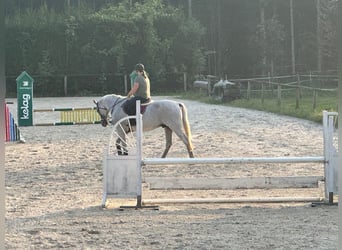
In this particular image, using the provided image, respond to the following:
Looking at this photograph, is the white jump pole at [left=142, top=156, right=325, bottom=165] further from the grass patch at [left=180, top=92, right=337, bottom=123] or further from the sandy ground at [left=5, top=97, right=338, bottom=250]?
the grass patch at [left=180, top=92, right=337, bottom=123]

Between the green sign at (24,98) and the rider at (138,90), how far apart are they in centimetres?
743

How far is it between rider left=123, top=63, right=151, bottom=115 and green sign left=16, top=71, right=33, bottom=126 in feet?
24.4

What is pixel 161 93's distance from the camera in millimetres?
37125

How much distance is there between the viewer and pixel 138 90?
8.98m

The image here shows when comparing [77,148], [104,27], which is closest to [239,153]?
[77,148]

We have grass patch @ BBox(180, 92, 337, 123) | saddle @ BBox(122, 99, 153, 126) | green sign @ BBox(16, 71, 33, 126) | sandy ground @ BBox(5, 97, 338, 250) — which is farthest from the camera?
grass patch @ BBox(180, 92, 337, 123)

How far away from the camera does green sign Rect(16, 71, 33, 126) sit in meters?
15.8

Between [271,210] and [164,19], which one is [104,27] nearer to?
[164,19]

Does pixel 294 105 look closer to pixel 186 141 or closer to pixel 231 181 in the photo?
pixel 186 141

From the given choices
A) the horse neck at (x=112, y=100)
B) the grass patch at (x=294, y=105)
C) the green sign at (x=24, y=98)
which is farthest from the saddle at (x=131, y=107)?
the grass patch at (x=294, y=105)

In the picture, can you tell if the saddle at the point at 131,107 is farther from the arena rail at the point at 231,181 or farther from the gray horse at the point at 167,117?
the arena rail at the point at 231,181

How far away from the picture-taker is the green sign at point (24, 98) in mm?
15812

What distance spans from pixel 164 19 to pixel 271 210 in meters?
37.5

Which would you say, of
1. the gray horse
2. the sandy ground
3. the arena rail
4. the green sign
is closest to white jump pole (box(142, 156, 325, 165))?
the arena rail
